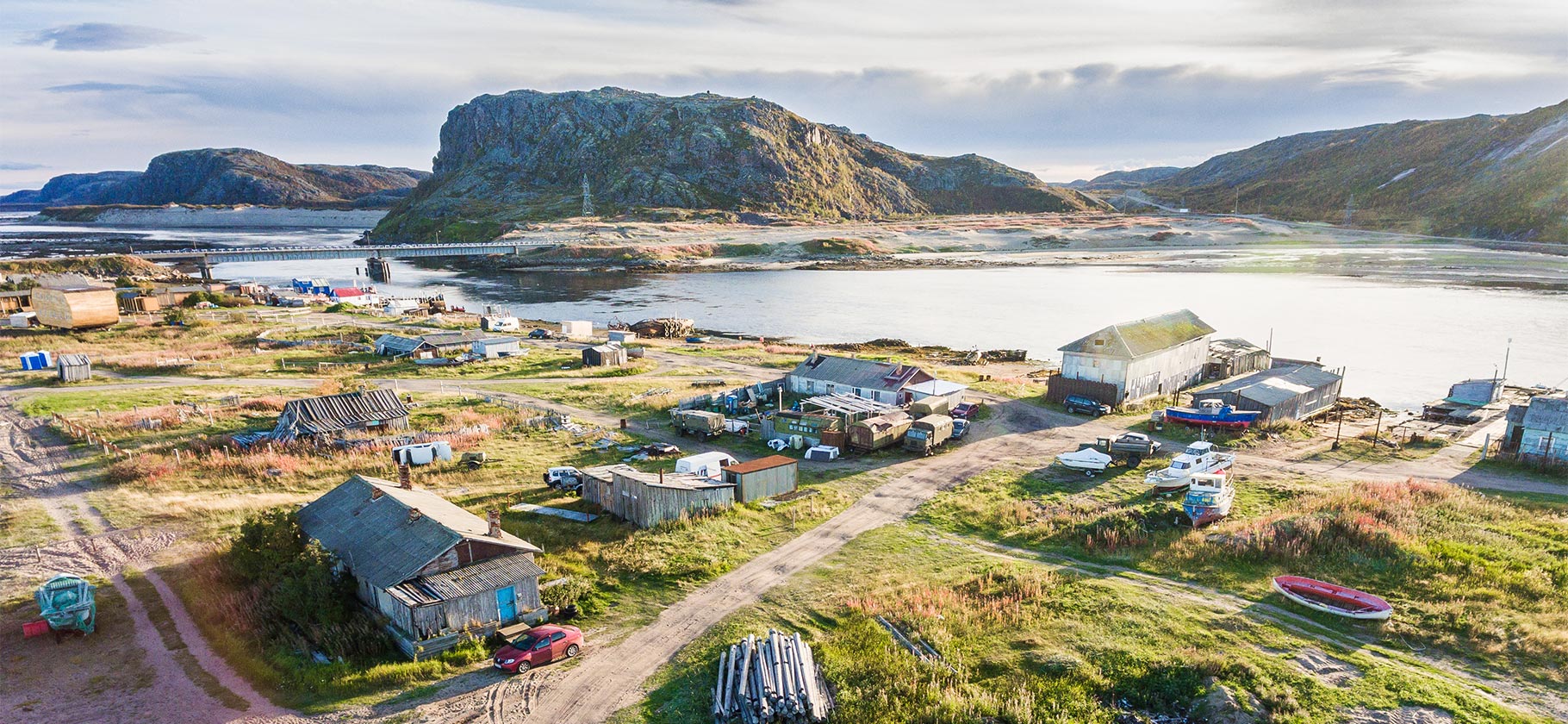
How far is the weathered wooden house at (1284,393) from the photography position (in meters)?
42.2

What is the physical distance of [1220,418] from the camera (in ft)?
134

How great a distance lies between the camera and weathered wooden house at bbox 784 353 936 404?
46.7 metres

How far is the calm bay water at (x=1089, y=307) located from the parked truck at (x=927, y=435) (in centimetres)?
3544

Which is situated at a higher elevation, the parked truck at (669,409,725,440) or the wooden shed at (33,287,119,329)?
the wooden shed at (33,287,119,329)

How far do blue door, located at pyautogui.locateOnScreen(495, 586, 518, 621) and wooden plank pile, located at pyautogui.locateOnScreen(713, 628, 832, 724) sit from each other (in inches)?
256

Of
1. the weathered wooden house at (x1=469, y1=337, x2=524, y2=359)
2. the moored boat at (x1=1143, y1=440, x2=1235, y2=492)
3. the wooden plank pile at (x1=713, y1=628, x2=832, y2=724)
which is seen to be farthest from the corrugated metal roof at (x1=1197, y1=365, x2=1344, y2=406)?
the weathered wooden house at (x1=469, y1=337, x2=524, y2=359)

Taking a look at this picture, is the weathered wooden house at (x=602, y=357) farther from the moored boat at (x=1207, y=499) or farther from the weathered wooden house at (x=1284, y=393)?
the moored boat at (x=1207, y=499)

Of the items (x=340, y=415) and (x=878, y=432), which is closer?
(x=878, y=432)

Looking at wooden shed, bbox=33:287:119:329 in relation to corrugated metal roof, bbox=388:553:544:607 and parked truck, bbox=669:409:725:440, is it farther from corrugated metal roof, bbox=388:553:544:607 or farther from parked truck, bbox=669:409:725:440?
corrugated metal roof, bbox=388:553:544:607

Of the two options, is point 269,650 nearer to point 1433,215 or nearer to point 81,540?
point 81,540

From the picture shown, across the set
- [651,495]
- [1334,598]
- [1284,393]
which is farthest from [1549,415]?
[651,495]

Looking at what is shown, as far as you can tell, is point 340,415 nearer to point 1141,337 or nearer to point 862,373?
point 862,373

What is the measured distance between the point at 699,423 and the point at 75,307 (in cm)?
6961

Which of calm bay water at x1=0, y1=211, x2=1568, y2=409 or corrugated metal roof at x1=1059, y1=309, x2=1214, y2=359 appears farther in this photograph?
calm bay water at x1=0, y1=211, x2=1568, y2=409
